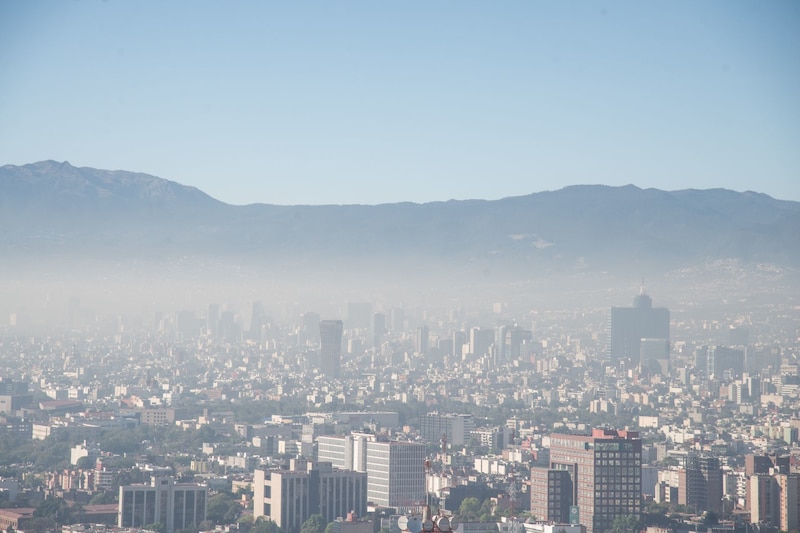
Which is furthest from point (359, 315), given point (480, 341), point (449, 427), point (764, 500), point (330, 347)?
point (764, 500)

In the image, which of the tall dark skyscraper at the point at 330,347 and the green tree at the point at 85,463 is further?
the tall dark skyscraper at the point at 330,347

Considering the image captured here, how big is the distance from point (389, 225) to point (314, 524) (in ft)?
444

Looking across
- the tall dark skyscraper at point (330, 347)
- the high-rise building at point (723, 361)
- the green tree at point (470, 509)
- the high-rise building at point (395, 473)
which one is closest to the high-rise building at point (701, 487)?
the green tree at point (470, 509)

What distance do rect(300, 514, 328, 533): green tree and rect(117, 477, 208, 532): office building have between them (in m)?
2.24

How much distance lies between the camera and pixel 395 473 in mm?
40688

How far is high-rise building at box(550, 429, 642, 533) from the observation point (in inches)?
1326

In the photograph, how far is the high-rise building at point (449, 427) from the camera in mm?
58156

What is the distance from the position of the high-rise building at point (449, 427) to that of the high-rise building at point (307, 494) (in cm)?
2142

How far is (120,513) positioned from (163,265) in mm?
127928

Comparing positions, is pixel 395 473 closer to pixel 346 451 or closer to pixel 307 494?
pixel 346 451

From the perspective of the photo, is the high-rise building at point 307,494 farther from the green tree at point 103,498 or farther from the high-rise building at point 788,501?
the high-rise building at point 788,501

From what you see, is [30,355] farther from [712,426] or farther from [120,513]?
[120,513]

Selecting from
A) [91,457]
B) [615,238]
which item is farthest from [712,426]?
[615,238]

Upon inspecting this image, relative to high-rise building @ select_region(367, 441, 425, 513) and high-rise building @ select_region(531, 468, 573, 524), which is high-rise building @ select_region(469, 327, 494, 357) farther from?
high-rise building @ select_region(531, 468, 573, 524)
